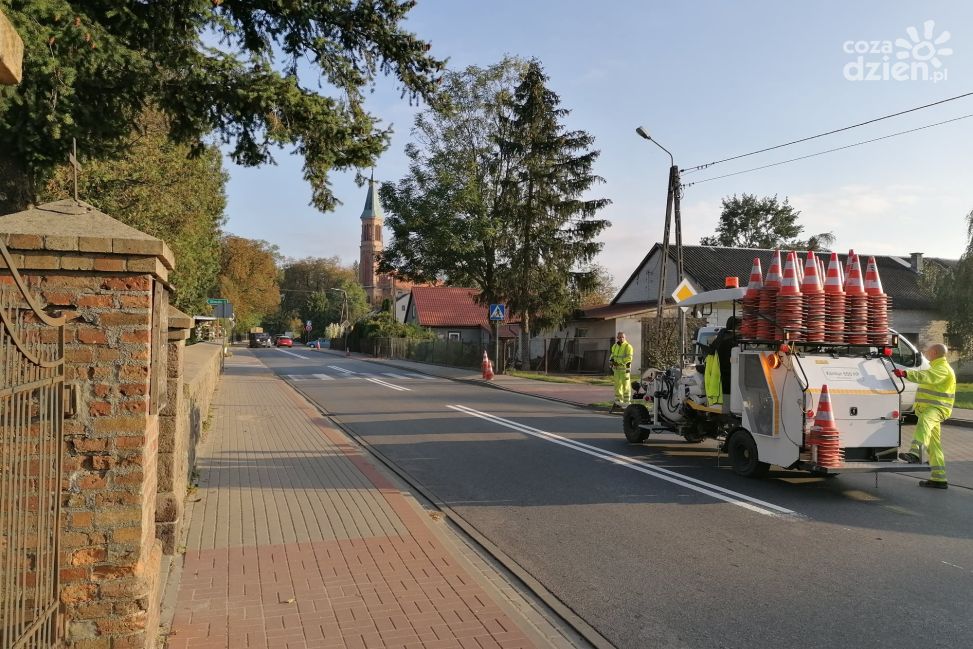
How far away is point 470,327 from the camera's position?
59.0 meters

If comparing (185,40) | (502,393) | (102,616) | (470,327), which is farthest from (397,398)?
(470,327)

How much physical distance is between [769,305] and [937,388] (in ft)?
7.43

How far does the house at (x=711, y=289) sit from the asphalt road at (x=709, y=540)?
21.0 meters

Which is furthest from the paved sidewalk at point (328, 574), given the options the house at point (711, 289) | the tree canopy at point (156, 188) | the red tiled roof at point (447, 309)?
the red tiled roof at point (447, 309)

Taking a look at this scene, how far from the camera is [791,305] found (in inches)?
332

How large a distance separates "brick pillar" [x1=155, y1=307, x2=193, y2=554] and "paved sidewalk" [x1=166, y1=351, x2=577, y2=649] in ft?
0.99

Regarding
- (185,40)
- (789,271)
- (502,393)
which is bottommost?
(502,393)

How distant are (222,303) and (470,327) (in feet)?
109

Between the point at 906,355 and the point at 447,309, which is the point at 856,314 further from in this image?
the point at 447,309

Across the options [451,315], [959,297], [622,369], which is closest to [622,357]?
[622,369]

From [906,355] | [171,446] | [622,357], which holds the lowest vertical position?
[171,446]

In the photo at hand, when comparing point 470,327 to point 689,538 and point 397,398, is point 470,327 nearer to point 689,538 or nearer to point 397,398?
point 397,398

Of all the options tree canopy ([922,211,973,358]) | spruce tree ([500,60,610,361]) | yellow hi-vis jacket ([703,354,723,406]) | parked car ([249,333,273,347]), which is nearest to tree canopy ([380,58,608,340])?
spruce tree ([500,60,610,361])

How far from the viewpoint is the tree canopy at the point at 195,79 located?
7.53m
